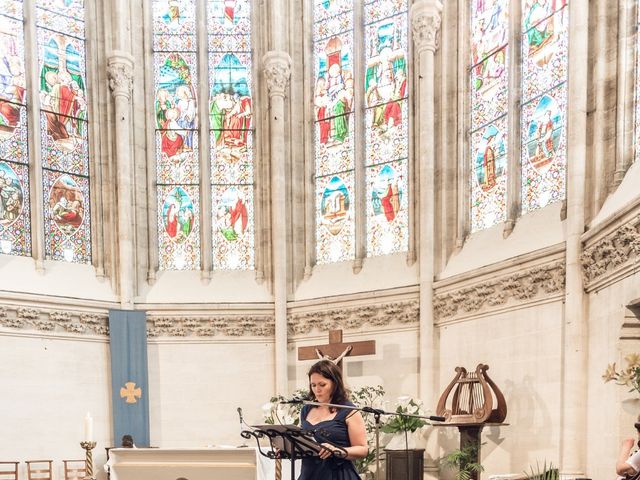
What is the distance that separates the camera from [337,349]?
10.5m

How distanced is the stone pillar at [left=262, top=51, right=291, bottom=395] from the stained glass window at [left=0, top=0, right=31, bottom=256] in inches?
143

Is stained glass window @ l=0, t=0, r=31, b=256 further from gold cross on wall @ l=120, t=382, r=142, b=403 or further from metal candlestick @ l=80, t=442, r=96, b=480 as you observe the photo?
metal candlestick @ l=80, t=442, r=96, b=480

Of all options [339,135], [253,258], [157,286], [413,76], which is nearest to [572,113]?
[413,76]

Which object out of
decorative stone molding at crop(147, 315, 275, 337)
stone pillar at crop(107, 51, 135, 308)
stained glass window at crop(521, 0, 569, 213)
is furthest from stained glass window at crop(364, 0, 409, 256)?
stone pillar at crop(107, 51, 135, 308)

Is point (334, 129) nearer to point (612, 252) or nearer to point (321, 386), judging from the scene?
point (612, 252)

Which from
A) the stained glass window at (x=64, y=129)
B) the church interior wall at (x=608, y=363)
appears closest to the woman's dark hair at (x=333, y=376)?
the church interior wall at (x=608, y=363)

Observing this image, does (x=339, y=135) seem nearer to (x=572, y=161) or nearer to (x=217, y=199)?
(x=217, y=199)

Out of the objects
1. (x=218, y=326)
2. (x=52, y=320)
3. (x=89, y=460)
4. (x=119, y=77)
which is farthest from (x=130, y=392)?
(x=89, y=460)

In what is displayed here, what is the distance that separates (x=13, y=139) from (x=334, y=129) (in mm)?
4803

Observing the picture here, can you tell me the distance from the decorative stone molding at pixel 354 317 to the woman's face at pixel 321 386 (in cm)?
731

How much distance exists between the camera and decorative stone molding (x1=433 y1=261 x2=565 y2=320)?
8438 millimetres

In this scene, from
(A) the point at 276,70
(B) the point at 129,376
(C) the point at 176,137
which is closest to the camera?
(B) the point at 129,376

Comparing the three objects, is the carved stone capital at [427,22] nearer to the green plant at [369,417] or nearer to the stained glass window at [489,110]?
the stained glass window at [489,110]

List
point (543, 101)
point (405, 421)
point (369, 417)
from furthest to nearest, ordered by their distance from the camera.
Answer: point (369, 417)
point (543, 101)
point (405, 421)
